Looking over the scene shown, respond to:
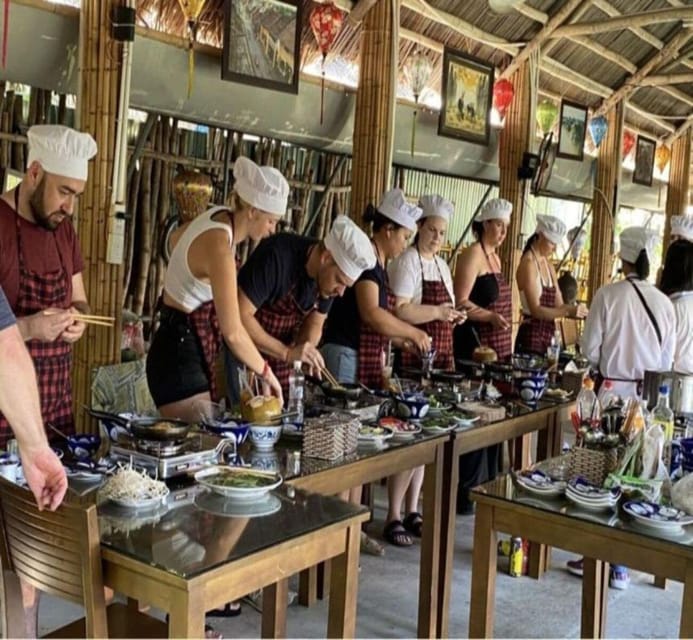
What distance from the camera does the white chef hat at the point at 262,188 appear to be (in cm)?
294

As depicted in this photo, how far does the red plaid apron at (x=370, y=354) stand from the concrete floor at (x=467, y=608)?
0.83 metres

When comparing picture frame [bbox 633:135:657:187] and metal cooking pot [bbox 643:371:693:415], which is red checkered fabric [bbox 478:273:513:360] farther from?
picture frame [bbox 633:135:657:187]

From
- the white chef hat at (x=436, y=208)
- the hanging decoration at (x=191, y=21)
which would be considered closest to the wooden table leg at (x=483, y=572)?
the white chef hat at (x=436, y=208)

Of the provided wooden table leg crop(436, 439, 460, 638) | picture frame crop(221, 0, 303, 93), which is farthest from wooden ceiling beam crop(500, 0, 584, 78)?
wooden table leg crop(436, 439, 460, 638)

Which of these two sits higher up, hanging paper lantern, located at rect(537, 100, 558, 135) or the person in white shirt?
hanging paper lantern, located at rect(537, 100, 558, 135)

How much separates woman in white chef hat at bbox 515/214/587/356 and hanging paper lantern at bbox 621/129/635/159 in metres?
5.60

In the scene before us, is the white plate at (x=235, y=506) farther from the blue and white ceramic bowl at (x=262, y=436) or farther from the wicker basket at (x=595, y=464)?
the wicker basket at (x=595, y=464)

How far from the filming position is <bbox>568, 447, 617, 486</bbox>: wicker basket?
248cm

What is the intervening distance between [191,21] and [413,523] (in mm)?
3132

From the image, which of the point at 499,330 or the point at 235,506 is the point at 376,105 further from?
the point at 235,506

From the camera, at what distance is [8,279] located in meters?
2.54

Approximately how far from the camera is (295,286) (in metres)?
3.33

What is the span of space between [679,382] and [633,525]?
151 centimetres

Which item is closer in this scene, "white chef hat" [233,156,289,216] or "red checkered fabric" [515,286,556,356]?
"white chef hat" [233,156,289,216]
